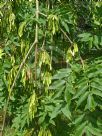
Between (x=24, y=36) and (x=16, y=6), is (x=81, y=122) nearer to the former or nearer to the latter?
(x=24, y=36)

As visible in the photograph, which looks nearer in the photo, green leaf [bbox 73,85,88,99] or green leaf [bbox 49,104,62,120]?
green leaf [bbox 73,85,88,99]

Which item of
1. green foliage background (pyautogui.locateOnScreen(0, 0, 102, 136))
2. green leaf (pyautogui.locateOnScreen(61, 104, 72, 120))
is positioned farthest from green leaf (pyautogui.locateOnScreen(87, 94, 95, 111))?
green leaf (pyautogui.locateOnScreen(61, 104, 72, 120))

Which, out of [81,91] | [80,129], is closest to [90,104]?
[81,91]

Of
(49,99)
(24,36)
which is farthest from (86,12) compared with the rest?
(49,99)

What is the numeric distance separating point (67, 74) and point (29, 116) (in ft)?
1.06

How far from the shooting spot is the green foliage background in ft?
7.18

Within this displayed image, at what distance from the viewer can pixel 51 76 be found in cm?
231

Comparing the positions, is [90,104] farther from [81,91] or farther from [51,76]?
[51,76]

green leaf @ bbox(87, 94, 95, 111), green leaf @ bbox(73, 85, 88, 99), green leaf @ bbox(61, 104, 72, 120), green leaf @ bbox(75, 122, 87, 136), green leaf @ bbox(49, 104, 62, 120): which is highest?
green leaf @ bbox(73, 85, 88, 99)

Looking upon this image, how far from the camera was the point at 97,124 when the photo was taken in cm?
220

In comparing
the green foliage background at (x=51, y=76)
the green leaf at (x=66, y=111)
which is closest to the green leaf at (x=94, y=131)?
the green foliage background at (x=51, y=76)

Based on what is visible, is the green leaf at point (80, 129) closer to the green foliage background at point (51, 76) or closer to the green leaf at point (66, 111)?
the green foliage background at point (51, 76)

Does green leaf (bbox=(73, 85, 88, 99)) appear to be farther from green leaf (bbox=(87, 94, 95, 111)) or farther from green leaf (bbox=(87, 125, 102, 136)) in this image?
green leaf (bbox=(87, 125, 102, 136))

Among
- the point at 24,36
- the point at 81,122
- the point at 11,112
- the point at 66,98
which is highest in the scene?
the point at 24,36
